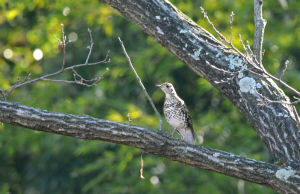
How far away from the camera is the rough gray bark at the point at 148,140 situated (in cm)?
362

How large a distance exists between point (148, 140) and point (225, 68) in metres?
0.77

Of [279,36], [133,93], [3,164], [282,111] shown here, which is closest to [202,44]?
[282,111]

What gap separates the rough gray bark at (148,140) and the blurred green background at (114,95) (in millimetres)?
4789

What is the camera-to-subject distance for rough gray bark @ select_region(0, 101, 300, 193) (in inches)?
142

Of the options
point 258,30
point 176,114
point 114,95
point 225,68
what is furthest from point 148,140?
point 114,95

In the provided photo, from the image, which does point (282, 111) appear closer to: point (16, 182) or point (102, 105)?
point (102, 105)

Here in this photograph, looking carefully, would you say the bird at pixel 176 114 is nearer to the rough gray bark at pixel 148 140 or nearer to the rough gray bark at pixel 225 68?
the rough gray bark at pixel 225 68

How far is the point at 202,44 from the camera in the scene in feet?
13.2

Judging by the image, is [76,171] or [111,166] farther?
[76,171]

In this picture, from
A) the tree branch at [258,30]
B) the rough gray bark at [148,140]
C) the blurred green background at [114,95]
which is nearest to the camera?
the rough gray bark at [148,140]

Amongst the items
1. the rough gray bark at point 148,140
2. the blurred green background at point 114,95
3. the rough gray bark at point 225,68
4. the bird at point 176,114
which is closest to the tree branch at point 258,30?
the rough gray bark at point 225,68

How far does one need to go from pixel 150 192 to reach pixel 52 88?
2723 millimetres

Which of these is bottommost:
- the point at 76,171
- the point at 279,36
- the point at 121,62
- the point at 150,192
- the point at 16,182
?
the point at 16,182

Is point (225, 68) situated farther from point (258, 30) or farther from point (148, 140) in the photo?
point (148, 140)
